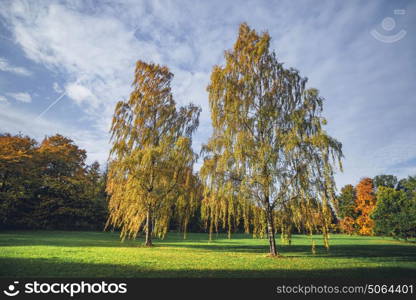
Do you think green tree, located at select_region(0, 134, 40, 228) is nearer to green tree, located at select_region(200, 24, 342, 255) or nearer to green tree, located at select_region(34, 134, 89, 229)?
green tree, located at select_region(34, 134, 89, 229)

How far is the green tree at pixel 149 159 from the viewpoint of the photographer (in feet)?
51.8

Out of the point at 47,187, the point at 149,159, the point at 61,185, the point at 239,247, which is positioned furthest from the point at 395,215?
the point at 47,187

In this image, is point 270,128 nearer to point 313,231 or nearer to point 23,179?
point 313,231

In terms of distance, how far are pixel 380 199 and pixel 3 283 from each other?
42.9 m

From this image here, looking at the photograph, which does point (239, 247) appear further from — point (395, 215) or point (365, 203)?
point (365, 203)

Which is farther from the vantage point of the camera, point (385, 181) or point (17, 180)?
point (385, 181)

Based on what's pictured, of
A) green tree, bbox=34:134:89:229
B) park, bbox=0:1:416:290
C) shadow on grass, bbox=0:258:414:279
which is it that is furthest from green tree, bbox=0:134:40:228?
shadow on grass, bbox=0:258:414:279

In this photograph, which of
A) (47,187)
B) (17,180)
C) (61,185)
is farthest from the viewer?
(47,187)

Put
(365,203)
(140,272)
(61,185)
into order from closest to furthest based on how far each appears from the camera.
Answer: (140,272), (61,185), (365,203)

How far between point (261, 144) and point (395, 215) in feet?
108

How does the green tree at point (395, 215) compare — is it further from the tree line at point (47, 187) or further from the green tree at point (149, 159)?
the tree line at point (47, 187)

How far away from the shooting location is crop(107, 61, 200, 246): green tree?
1578 centimetres

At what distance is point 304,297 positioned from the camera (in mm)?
5402

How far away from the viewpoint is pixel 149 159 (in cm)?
1553
